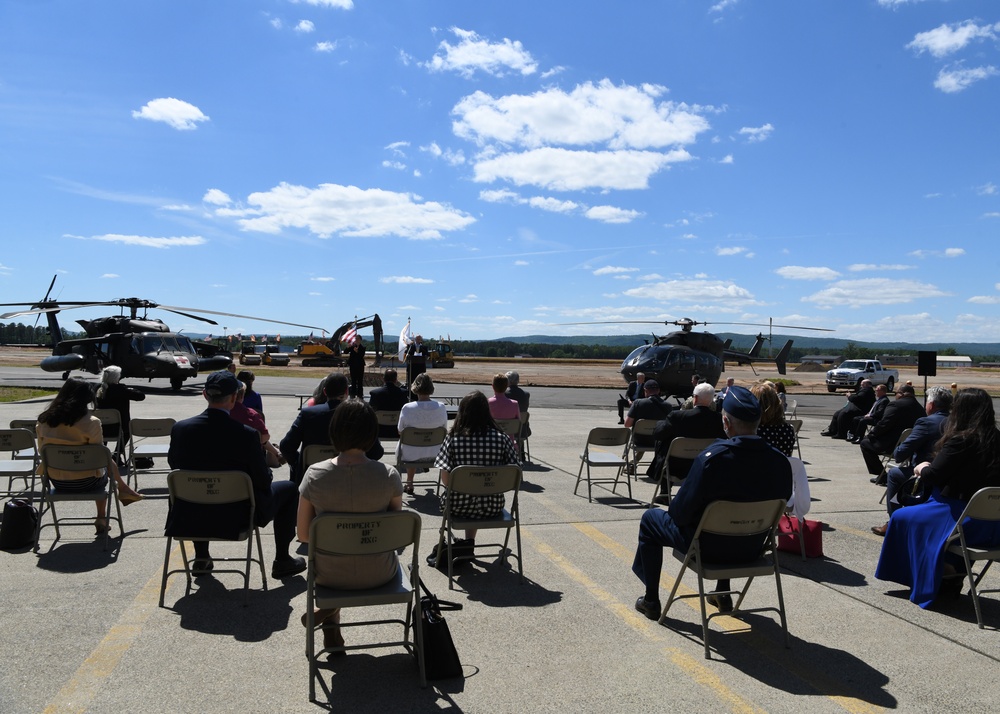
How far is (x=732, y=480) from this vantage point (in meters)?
4.41

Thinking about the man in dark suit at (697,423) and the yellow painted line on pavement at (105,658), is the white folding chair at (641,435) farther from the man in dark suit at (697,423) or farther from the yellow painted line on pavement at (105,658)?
the yellow painted line on pavement at (105,658)

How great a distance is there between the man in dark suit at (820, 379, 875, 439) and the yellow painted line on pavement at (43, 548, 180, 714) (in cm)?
1446

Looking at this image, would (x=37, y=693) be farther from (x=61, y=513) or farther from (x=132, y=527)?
(x=61, y=513)

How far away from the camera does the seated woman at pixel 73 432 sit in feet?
20.7

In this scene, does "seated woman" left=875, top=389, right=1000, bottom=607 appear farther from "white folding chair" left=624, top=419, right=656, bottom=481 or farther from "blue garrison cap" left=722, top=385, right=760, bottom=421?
"white folding chair" left=624, top=419, right=656, bottom=481

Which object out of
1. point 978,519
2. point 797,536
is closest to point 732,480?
point 978,519

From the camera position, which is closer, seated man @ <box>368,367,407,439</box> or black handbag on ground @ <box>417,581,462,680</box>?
black handbag on ground @ <box>417,581,462,680</box>

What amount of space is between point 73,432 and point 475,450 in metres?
3.66

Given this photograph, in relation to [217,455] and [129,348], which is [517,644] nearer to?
[217,455]

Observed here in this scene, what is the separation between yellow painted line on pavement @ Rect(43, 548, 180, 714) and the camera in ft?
11.4

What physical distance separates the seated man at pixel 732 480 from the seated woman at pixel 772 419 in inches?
70.8

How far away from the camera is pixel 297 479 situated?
22.9ft

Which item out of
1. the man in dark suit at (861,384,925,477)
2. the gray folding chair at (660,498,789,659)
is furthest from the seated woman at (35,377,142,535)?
the man in dark suit at (861,384,925,477)

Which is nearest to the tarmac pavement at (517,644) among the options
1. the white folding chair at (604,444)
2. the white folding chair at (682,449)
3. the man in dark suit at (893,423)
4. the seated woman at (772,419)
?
the seated woman at (772,419)
